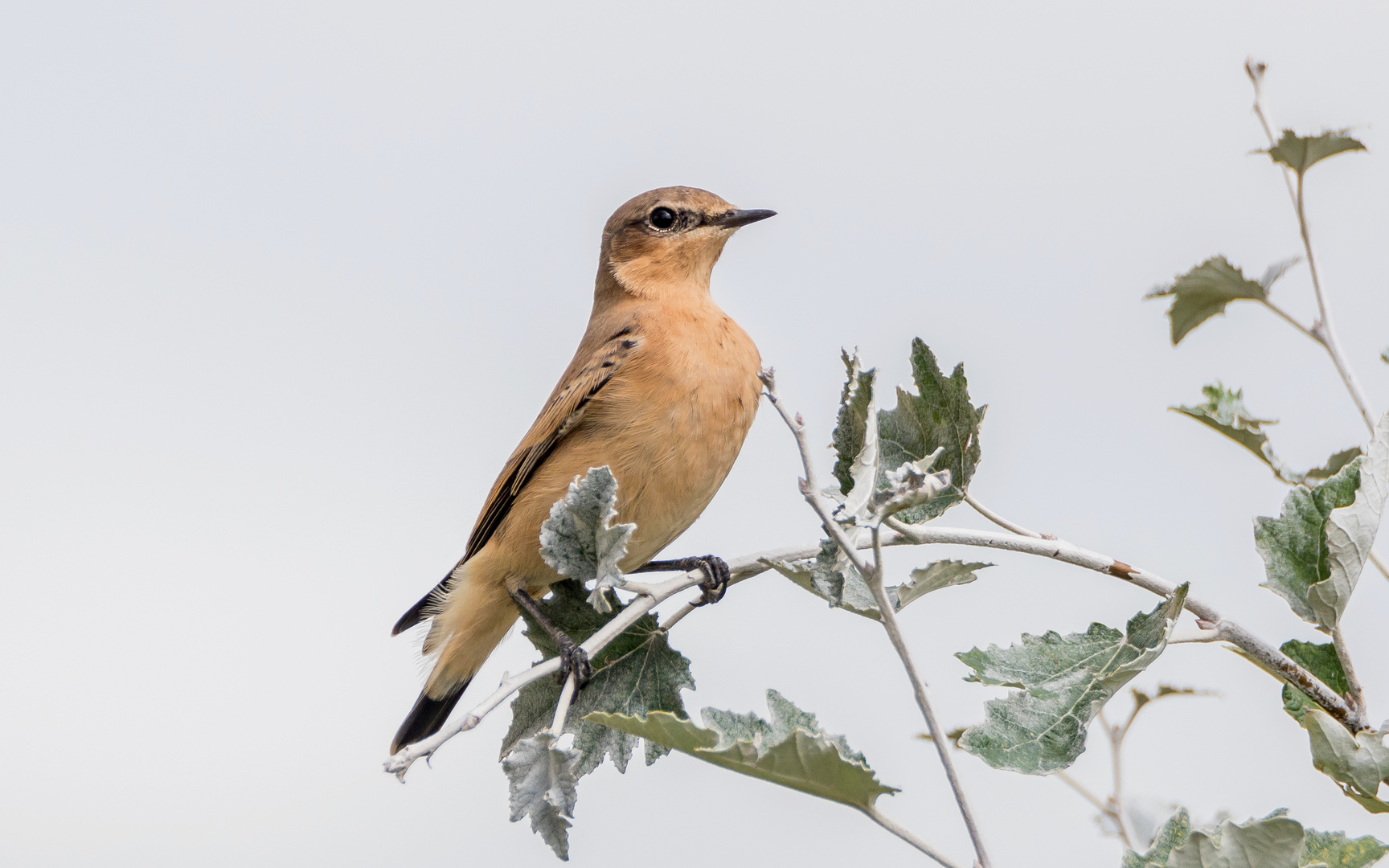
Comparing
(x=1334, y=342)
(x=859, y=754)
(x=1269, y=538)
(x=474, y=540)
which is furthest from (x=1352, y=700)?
(x=474, y=540)

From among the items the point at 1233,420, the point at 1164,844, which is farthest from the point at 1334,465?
the point at 1164,844

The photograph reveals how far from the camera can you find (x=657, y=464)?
8.98 ft

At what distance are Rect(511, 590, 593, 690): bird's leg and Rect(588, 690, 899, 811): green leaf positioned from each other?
321 mm

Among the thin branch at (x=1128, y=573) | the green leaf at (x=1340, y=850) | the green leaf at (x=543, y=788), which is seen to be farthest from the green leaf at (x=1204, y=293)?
the green leaf at (x=543, y=788)

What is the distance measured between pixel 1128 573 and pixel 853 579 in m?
0.36

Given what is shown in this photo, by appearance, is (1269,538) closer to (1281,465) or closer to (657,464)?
(1281,465)

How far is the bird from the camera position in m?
2.75

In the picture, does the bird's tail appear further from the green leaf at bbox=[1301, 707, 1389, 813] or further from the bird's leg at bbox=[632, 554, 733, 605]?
the green leaf at bbox=[1301, 707, 1389, 813]

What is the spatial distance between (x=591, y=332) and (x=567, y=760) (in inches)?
79.4

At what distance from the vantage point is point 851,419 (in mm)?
1516

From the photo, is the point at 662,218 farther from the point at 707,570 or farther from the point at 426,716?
the point at 707,570

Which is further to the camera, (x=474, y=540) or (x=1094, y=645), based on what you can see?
(x=474, y=540)

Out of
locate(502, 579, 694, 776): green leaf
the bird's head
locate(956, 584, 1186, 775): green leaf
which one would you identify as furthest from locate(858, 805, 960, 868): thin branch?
the bird's head

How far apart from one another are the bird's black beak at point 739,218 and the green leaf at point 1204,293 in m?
1.63
